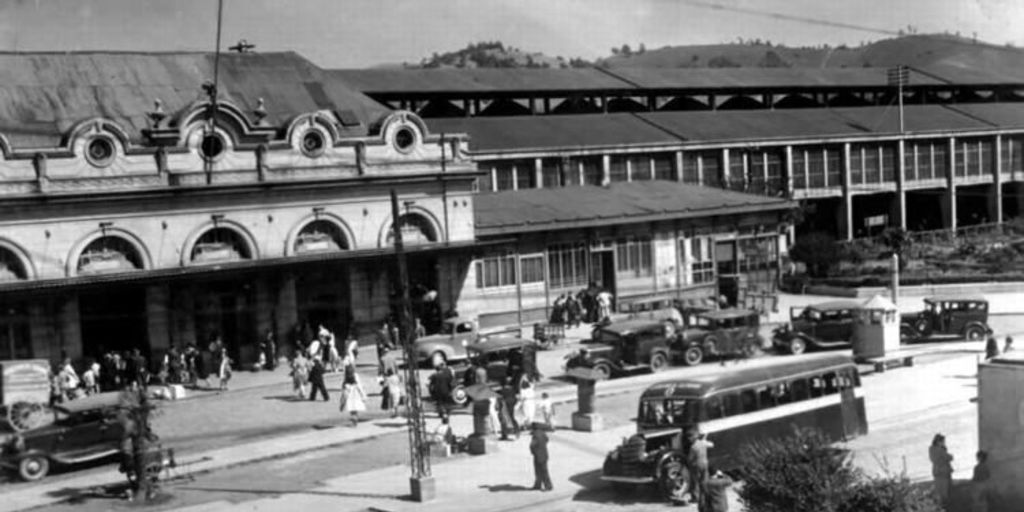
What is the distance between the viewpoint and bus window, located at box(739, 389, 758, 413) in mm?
24281

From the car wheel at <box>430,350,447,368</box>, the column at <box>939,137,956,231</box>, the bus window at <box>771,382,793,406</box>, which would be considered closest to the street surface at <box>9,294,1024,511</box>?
the car wheel at <box>430,350,447,368</box>

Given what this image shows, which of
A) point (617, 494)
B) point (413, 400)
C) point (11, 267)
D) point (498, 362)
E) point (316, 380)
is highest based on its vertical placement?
point (11, 267)

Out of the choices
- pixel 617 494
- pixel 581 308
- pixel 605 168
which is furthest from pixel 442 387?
pixel 605 168

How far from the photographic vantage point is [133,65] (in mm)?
42969

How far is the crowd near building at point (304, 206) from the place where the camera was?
1462 inches

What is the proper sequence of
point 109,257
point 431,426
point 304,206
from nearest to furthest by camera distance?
1. point 431,426
2. point 109,257
3. point 304,206

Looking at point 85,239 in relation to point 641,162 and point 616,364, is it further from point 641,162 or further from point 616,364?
point 641,162

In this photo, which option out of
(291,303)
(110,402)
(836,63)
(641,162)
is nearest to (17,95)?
(291,303)

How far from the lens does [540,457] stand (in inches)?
920

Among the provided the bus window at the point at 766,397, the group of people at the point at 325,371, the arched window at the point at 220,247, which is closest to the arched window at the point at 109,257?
the arched window at the point at 220,247

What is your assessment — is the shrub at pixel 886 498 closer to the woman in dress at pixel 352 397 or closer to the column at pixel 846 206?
the woman in dress at pixel 352 397

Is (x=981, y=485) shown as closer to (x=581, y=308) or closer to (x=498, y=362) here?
(x=498, y=362)

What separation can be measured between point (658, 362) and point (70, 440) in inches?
671

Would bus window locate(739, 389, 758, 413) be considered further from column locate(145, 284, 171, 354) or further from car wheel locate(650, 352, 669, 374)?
column locate(145, 284, 171, 354)
